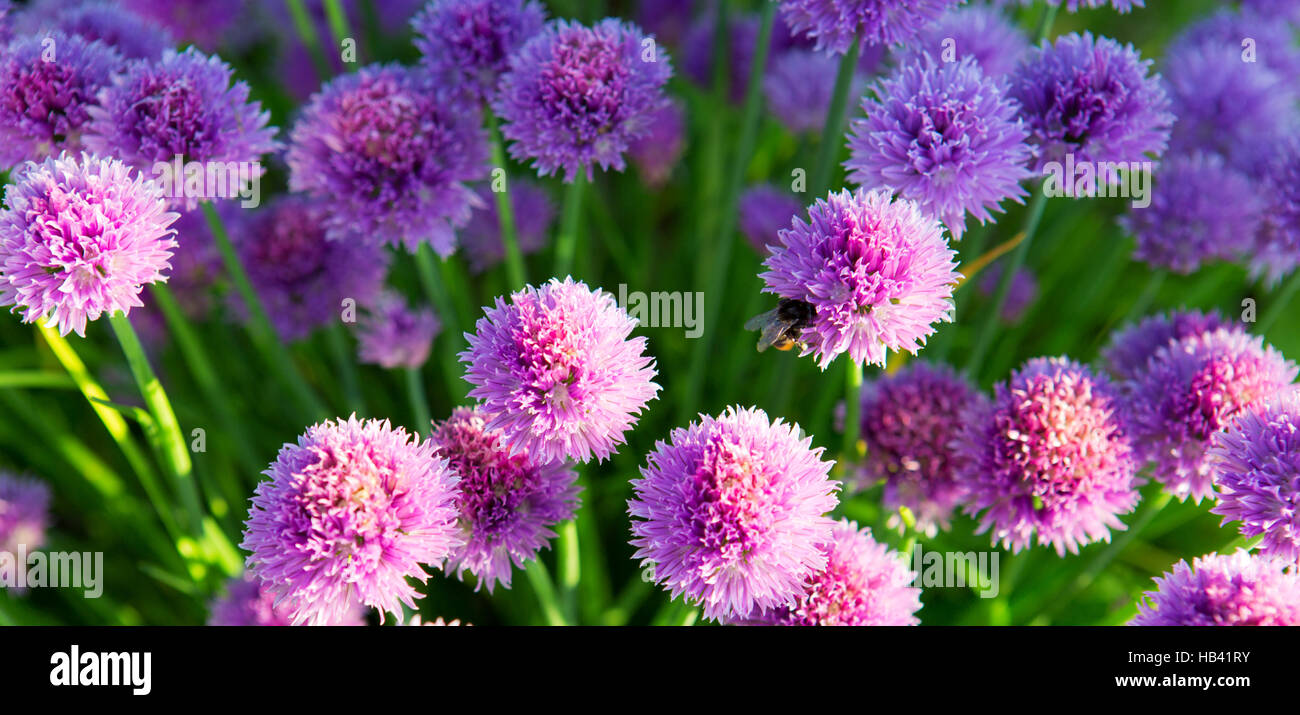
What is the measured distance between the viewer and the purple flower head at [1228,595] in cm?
82

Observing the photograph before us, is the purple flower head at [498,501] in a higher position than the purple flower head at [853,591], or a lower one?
higher

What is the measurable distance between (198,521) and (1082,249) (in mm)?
1782

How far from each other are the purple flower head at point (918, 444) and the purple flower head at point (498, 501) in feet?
1.35

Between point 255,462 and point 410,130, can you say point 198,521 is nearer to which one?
point 255,462

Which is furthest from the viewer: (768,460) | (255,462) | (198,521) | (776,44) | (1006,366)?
(776,44)

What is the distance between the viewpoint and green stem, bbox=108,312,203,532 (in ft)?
3.01

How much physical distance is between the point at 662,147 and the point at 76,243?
1.01 metres

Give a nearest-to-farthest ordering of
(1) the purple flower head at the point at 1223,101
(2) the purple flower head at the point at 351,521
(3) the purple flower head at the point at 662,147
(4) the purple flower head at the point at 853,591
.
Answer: (2) the purple flower head at the point at 351,521, (4) the purple flower head at the point at 853,591, (1) the purple flower head at the point at 1223,101, (3) the purple flower head at the point at 662,147

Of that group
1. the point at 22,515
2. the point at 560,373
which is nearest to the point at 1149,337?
the point at 560,373

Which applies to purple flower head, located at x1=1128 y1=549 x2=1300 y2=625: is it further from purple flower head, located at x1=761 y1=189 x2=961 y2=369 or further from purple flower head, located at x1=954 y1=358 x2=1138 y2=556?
purple flower head, located at x1=761 y1=189 x2=961 y2=369

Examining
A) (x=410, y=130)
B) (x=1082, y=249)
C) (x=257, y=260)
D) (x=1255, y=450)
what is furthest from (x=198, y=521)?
(x=1082, y=249)

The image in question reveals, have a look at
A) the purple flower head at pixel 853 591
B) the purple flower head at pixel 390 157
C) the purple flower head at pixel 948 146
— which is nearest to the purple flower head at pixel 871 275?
the purple flower head at pixel 948 146

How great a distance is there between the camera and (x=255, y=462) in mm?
1268

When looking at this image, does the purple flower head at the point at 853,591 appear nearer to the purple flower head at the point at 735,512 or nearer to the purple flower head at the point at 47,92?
the purple flower head at the point at 735,512
